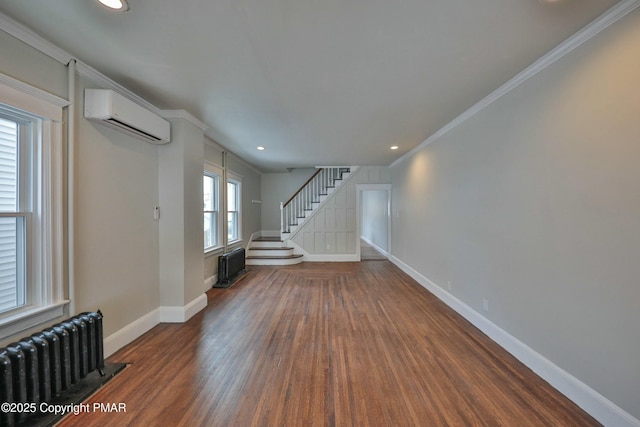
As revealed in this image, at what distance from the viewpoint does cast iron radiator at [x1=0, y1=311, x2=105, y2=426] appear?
1.43 meters

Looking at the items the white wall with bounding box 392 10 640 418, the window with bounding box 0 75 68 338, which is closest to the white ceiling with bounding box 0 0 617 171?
the white wall with bounding box 392 10 640 418

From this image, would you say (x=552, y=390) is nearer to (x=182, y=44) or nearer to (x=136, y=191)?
(x=182, y=44)

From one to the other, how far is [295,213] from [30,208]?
5472 mm

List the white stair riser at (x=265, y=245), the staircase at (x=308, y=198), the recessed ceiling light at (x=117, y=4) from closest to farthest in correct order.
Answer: the recessed ceiling light at (x=117, y=4), the white stair riser at (x=265, y=245), the staircase at (x=308, y=198)

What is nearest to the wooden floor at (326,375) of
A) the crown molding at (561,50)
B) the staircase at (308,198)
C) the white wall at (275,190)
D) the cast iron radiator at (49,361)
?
the cast iron radiator at (49,361)

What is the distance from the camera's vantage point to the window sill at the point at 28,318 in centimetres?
159

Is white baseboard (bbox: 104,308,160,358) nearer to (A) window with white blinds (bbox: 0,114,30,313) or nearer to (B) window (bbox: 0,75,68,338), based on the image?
(B) window (bbox: 0,75,68,338)

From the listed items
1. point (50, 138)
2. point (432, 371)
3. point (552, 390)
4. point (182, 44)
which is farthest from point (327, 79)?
point (552, 390)

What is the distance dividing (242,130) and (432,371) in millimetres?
3753

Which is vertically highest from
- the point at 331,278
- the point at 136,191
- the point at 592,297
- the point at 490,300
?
the point at 136,191

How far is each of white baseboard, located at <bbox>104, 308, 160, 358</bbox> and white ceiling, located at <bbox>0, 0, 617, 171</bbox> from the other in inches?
96.3

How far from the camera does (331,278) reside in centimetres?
512

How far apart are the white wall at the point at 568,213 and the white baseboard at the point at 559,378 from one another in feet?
0.16

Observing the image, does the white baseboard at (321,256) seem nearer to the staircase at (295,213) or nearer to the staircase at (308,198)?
the staircase at (295,213)
